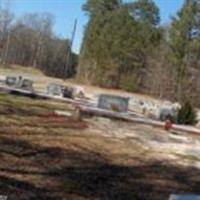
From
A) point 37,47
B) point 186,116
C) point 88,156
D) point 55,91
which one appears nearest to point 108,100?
point 186,116

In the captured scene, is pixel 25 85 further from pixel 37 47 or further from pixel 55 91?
pixel 37 47

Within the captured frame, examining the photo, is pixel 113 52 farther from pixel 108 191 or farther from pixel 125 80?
pixel 108 191

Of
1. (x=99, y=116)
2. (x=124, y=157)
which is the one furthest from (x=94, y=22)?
(x=124, y=157)

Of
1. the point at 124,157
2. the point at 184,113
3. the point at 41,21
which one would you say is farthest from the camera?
the point at 41,21

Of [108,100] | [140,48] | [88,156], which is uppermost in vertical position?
[140,48]

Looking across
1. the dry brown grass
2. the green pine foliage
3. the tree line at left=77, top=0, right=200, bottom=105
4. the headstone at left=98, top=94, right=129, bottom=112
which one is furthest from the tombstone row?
the green pine foliage

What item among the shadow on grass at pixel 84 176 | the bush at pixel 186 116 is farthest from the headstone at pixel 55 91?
the shadow on grass at pixel 84 176

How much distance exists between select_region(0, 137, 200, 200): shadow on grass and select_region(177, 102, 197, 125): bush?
1512 centimetres

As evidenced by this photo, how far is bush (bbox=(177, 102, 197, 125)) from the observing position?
27.8 m

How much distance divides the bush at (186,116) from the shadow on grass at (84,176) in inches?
595

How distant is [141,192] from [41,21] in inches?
4006

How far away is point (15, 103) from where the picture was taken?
21.7 metres

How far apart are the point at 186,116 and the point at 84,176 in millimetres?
19111

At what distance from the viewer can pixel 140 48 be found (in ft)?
235
